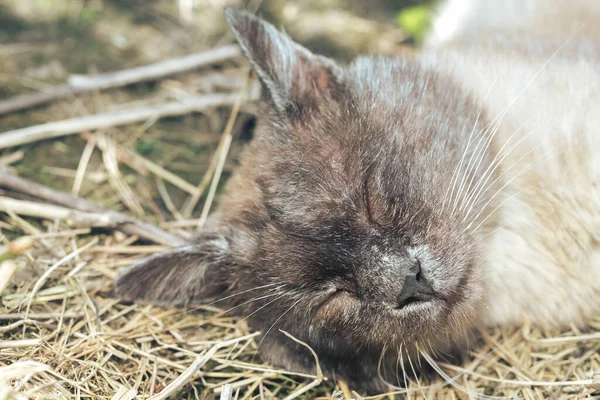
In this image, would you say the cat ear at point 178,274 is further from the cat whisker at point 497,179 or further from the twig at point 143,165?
the cat whisker at point 497,179

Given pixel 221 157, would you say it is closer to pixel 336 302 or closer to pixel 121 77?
pixel 121 77

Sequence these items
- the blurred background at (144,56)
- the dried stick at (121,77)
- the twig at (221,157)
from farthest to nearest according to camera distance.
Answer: the dried stick at (121,77) → the blurred background at (144,56) → the twig at (221,157)

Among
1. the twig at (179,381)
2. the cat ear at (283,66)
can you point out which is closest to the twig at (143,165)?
the cat ear at (283,66)

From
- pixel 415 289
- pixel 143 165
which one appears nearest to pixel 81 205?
pixel 143 165

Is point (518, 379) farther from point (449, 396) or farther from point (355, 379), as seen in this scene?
point (355, 379)

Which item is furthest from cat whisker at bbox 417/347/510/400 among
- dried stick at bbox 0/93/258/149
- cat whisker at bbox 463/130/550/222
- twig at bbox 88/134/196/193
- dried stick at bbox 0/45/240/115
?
dried stick at bbox 0/45/240/115

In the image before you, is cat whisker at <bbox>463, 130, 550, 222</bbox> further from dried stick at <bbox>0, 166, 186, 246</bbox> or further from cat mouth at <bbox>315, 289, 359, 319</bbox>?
dried stick at <bbox>0, 166, 186, 246</bbox>
